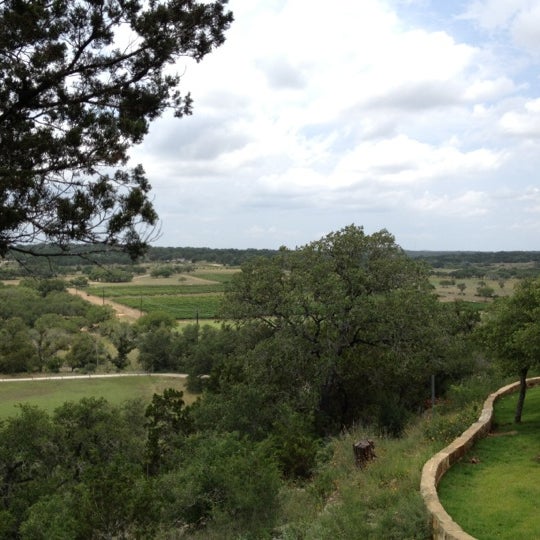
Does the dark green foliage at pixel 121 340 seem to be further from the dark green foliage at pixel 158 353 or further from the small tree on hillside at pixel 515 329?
the small tree on hillside at pixel 515 329

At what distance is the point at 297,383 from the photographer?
57.0 ft

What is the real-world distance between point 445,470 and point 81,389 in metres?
37.1

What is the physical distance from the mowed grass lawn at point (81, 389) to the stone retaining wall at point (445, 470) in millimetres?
28617

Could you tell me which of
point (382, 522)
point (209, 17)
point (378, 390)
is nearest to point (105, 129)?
point (209, 17)

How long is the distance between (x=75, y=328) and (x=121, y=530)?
184ft

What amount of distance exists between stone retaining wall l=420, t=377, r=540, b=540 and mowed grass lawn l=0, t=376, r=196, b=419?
2862cm

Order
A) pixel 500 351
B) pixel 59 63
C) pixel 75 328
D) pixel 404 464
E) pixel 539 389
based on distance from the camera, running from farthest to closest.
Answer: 1. pixel 75 328
2. pixel 539 389
3. pixel 500 351
4. pixel 404 464
5. pixel 59 63

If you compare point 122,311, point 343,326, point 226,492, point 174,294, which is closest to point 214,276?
point 174,294

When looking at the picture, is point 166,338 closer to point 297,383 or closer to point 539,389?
point 297,383

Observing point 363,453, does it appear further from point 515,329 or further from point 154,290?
point 154,290

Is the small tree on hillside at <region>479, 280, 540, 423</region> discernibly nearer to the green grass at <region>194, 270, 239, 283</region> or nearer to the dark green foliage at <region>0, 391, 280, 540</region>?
the dark green foliage at <region>0, 391, 280, 540</region>

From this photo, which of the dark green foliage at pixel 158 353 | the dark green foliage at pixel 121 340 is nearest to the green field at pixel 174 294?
the dark green foliage at pixel 121 340

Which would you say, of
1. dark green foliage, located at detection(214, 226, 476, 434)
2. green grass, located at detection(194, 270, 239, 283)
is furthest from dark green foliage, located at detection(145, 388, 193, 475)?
green grass, located at detection(194, 270, 239, 283)

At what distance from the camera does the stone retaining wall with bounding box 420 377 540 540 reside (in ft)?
20.2
